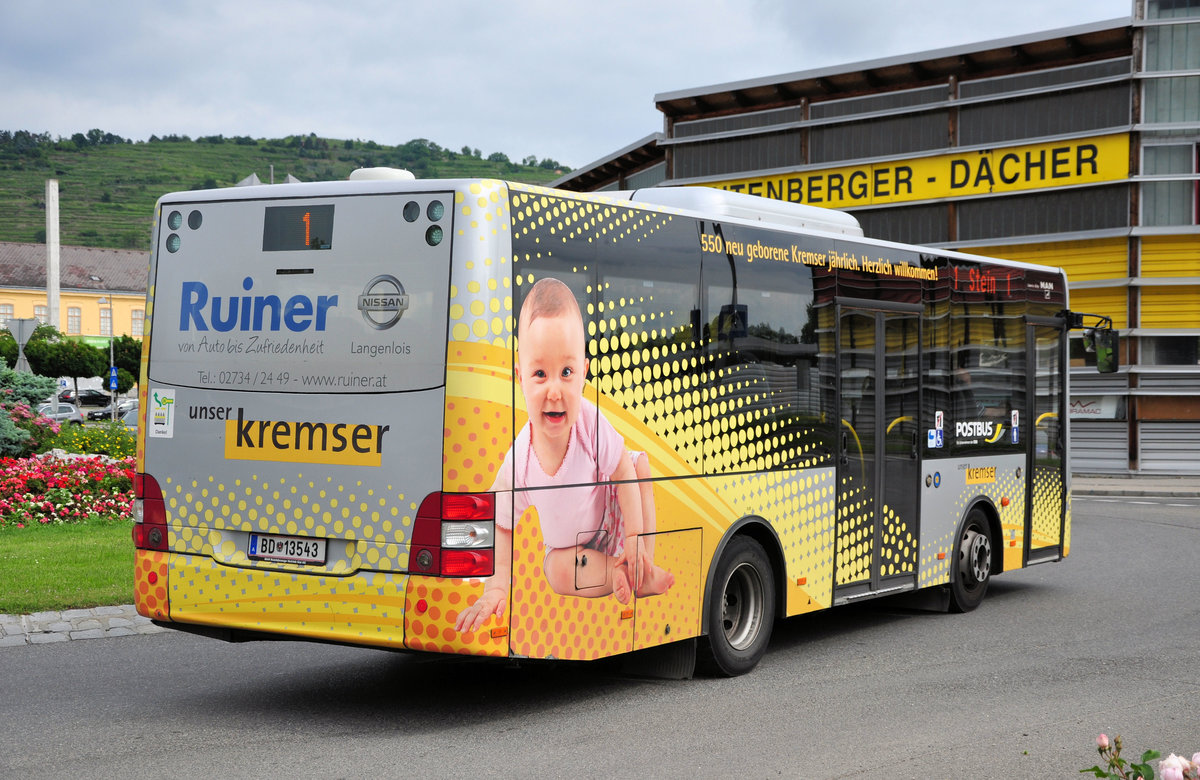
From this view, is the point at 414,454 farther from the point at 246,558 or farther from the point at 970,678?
the point at 970,678

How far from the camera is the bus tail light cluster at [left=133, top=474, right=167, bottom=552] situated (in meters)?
7.40

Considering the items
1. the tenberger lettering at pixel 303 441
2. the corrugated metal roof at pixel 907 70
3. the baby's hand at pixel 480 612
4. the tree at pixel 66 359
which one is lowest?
the baby's hand at pixel 480 612

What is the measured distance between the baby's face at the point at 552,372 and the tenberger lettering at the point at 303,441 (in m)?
0.75

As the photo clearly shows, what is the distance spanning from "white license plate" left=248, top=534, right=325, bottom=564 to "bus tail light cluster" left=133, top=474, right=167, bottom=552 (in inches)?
25.6

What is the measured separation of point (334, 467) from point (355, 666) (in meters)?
2.34

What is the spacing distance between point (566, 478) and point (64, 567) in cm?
656

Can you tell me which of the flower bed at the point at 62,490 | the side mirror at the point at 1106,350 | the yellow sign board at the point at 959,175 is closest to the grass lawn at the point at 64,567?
the flower bed at the point at 62,490

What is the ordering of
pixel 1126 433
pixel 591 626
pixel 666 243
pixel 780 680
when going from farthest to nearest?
pixel 1126 433 → pixel 780 680 → pixel 666 243 → pixel 591 626

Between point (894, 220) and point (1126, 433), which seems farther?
point (894, 220)

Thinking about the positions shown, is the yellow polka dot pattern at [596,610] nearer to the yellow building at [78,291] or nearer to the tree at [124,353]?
the tree at [124,353]

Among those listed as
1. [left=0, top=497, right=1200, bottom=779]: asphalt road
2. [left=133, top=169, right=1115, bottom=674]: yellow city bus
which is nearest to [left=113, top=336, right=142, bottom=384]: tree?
[left=0, top=497, right=1200, bottom=779]: asphalt road

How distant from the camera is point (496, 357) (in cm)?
658

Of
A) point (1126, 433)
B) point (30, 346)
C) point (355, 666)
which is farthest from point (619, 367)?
point (30, 346)

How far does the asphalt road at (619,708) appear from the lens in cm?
618
